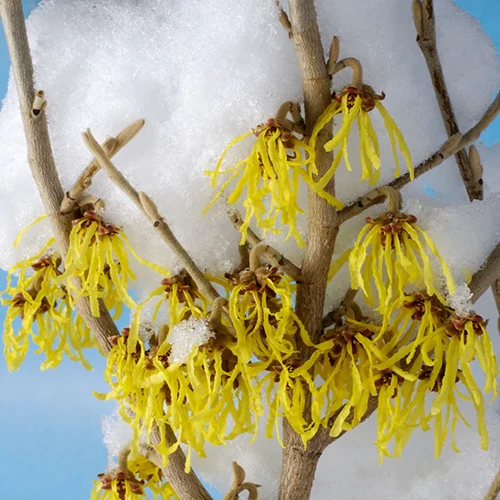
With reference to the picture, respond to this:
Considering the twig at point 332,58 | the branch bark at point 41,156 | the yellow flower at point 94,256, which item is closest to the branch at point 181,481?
the branch bark at point 41,156

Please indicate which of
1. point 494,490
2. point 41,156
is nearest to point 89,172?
point 41,156

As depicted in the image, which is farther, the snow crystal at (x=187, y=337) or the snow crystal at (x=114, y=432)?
the snow crystal at (x=114, y=432)

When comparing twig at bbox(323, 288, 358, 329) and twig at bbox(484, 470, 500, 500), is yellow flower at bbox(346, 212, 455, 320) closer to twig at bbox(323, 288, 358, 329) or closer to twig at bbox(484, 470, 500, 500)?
twig at bbox(323, 288, 358, 329)

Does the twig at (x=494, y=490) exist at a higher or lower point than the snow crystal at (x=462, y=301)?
lower

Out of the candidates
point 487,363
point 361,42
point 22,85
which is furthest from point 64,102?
point 487,363

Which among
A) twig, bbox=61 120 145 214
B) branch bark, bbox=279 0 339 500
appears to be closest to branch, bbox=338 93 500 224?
branch bark, bbox=279 0 339 500

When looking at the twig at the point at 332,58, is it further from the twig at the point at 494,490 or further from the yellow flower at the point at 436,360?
the twig at the point at 494,490

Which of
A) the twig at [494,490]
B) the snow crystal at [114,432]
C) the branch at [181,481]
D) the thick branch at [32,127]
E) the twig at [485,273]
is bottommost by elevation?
the twig at [494,490]

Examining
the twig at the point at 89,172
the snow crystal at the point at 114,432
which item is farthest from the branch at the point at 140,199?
the snow crystal at the point at 114,432
